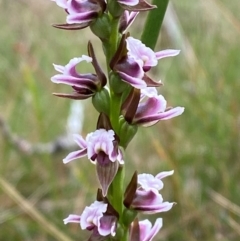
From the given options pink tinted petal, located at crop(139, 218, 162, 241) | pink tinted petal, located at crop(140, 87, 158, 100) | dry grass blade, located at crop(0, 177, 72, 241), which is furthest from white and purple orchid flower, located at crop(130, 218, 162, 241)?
dry grass blade, located at crop(0, 177, 72, 241)

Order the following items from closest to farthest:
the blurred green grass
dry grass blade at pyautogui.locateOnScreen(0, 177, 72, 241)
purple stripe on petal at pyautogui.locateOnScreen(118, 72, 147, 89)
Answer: purple stripe on petal at pyautogui.locateOnScreen(118, 72, 147, 89) < dry grass blade at pyautogui.locateOnScreen(0, 177, 72, 241) < the blurred green grass

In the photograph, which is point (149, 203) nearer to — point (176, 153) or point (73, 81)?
point (73, 81)

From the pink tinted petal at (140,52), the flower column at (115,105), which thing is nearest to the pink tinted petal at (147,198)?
the flower column at (115,105)

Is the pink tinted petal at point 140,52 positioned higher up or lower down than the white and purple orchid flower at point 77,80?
higher up

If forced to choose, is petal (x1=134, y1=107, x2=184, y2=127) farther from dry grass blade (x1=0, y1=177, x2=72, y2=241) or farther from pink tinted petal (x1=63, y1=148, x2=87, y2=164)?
dry grass blade (x1=0, y1=177, x2=72, y2=241)

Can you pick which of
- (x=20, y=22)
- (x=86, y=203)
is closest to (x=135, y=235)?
(x=86, y=203)

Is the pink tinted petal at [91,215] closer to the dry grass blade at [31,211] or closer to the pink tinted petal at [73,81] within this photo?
the pink tinted petal at [73,81]
